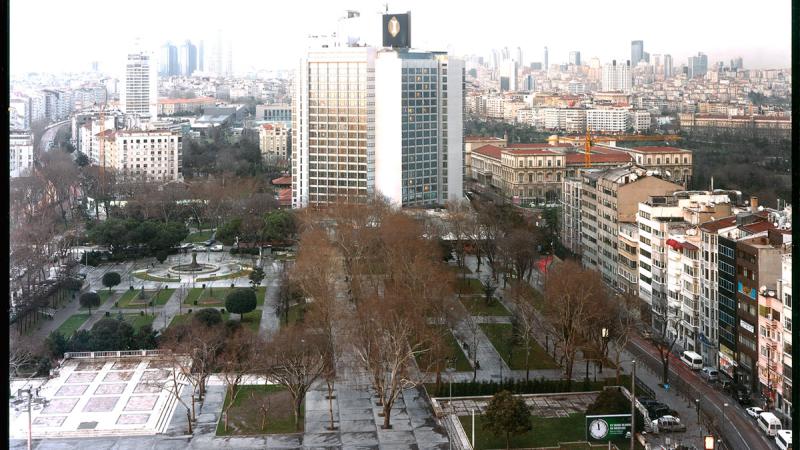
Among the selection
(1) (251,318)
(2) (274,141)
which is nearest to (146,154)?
(2) (274,141)

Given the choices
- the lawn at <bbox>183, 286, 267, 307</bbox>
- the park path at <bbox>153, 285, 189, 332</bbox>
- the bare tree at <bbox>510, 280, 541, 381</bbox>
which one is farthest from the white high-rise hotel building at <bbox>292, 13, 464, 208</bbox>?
the bare tree at <bbox>510, 280, 541, 381</bbox>

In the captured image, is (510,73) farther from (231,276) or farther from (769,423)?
(769,423)

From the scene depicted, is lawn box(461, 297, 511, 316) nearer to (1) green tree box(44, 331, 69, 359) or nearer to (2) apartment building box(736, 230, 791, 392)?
(2) apartment building box(736, 230, 791, 392)

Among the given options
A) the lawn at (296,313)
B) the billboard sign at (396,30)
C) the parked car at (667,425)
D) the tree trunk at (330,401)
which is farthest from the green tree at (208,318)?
the billboard sign at (396,30)

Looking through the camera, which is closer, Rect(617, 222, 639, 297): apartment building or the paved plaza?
the paved plaza

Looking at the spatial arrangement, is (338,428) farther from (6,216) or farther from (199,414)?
(6,216)

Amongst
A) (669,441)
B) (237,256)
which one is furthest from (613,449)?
(237,256)
